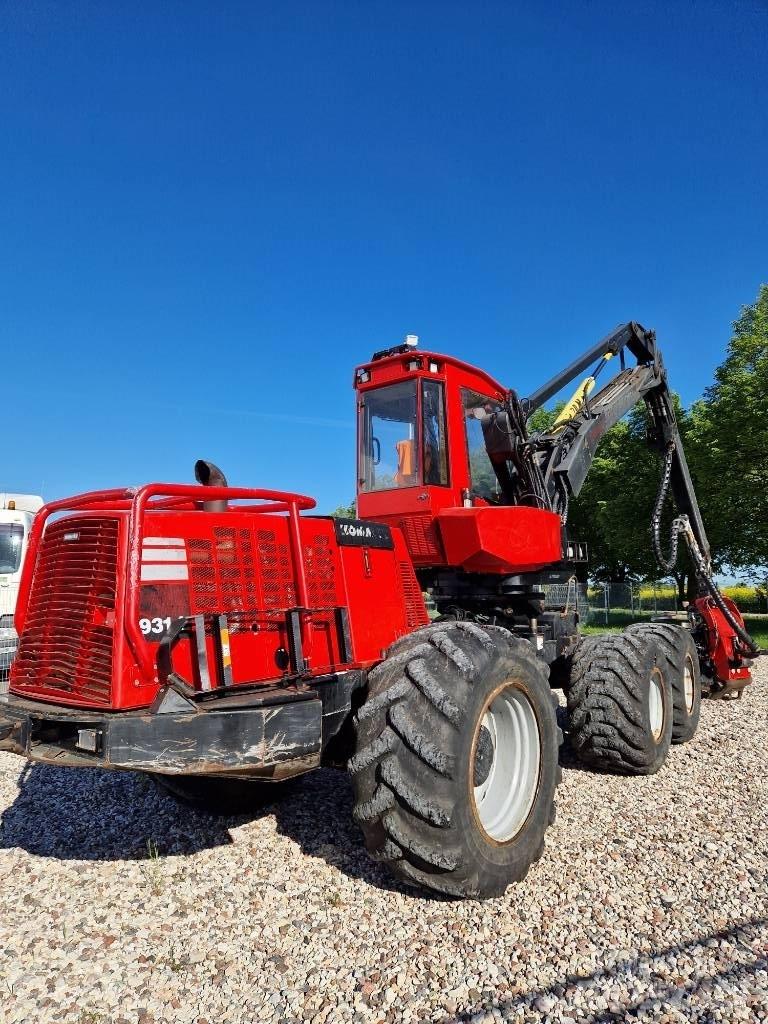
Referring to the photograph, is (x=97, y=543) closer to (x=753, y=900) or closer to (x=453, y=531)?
(x=453, y=531)

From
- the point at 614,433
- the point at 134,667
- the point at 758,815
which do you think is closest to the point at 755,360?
the point at 614,433

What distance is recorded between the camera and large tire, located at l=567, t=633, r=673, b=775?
6.01m

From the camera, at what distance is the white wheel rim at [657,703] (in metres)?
6.67

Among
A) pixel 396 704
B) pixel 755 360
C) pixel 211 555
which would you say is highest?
pixel 755 360

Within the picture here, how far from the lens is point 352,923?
3.69 metres

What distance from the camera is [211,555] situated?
156 inches

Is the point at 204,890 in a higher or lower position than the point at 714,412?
lower

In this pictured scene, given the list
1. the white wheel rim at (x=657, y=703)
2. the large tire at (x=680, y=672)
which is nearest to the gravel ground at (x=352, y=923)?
the white wheel rim at (x=657, y=703)

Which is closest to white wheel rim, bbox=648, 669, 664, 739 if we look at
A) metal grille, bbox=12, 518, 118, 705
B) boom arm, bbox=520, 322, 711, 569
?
boom arm, bbox=520, 322, 711, 569

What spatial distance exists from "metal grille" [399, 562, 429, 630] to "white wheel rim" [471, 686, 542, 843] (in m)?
1.02

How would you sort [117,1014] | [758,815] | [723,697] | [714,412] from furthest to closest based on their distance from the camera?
[714,412] < [723,697] < [758,815] < [117,1014]

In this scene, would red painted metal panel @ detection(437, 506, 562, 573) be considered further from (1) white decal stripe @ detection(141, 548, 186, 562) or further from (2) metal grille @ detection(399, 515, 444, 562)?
(1) white decal stripe @ detection(141, 548, 186, 562)

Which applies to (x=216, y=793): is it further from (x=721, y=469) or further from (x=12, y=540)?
(x=721, y=469)

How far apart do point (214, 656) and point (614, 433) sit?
1255 inches
